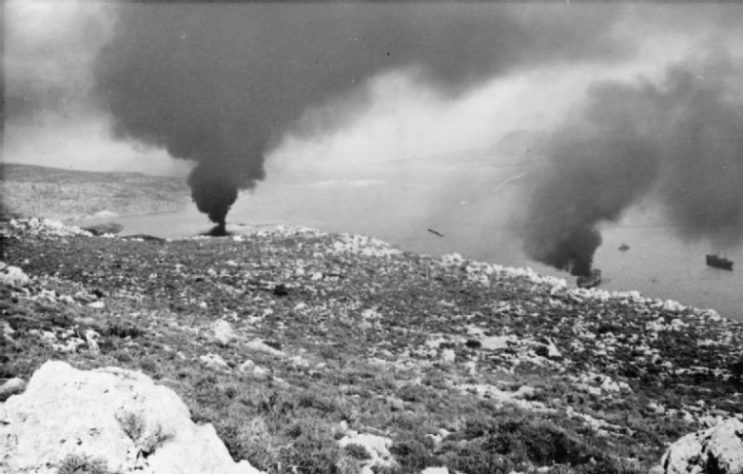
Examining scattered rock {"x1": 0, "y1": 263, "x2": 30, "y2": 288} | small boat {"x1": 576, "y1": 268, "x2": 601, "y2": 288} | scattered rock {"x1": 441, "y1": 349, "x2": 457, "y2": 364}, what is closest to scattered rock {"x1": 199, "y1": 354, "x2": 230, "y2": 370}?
scattered rock {"x1": 0, "y1": 263, "x2": 30, "y2": 288}

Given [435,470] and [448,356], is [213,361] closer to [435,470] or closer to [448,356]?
[435,470]

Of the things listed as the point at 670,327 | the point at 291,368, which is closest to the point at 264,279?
the point at 291,368

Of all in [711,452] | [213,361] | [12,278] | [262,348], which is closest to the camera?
[711,452]

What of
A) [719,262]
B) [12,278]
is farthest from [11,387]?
[719,262]

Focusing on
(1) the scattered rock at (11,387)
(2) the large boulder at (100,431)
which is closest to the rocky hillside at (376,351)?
(1) the scattered rock at (11,387)

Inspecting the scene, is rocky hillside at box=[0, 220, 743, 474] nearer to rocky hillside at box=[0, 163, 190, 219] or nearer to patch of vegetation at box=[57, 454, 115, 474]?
patch of vegetation at box=[57, 454, 115, 474]

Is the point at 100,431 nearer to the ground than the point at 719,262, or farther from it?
nearer to the ground
